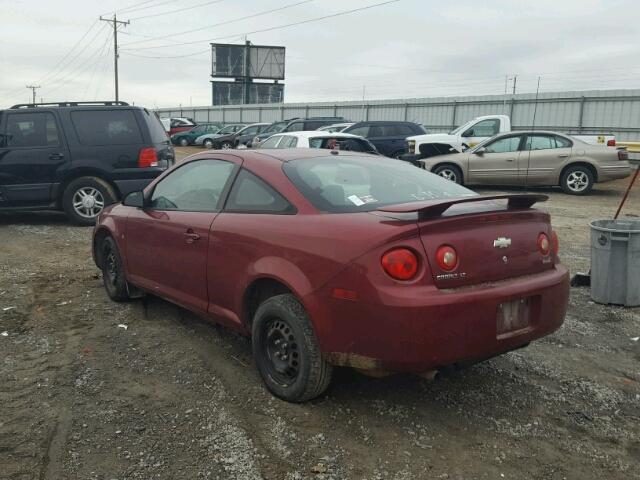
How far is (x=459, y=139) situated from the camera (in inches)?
710

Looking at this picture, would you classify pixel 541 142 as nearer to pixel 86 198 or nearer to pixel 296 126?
pixel 86 198

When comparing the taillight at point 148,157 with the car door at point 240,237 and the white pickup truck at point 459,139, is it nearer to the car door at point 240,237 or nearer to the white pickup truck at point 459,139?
the car door at point 240,237

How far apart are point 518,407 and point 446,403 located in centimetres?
41

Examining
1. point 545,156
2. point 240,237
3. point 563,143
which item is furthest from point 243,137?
point 240,237

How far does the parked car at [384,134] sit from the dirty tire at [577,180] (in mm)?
5988

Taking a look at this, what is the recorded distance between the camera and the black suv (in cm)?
915

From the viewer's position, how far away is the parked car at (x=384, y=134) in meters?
19.2

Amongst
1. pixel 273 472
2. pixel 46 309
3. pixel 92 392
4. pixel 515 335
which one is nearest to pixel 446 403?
pixel 515 335

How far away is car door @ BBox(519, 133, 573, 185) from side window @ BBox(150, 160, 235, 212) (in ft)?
36.2

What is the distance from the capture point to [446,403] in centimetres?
363

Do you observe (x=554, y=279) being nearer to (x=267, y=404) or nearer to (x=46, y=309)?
(x=267, y=404)

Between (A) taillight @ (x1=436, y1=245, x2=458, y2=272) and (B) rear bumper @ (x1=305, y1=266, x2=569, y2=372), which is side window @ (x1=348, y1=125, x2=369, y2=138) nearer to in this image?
(B) rear bumper @ (x1=305, y1=266, x2=569, y2=372)

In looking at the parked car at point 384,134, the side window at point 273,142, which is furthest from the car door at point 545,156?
the side window at point 273,142

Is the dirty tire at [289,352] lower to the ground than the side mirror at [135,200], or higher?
lower
